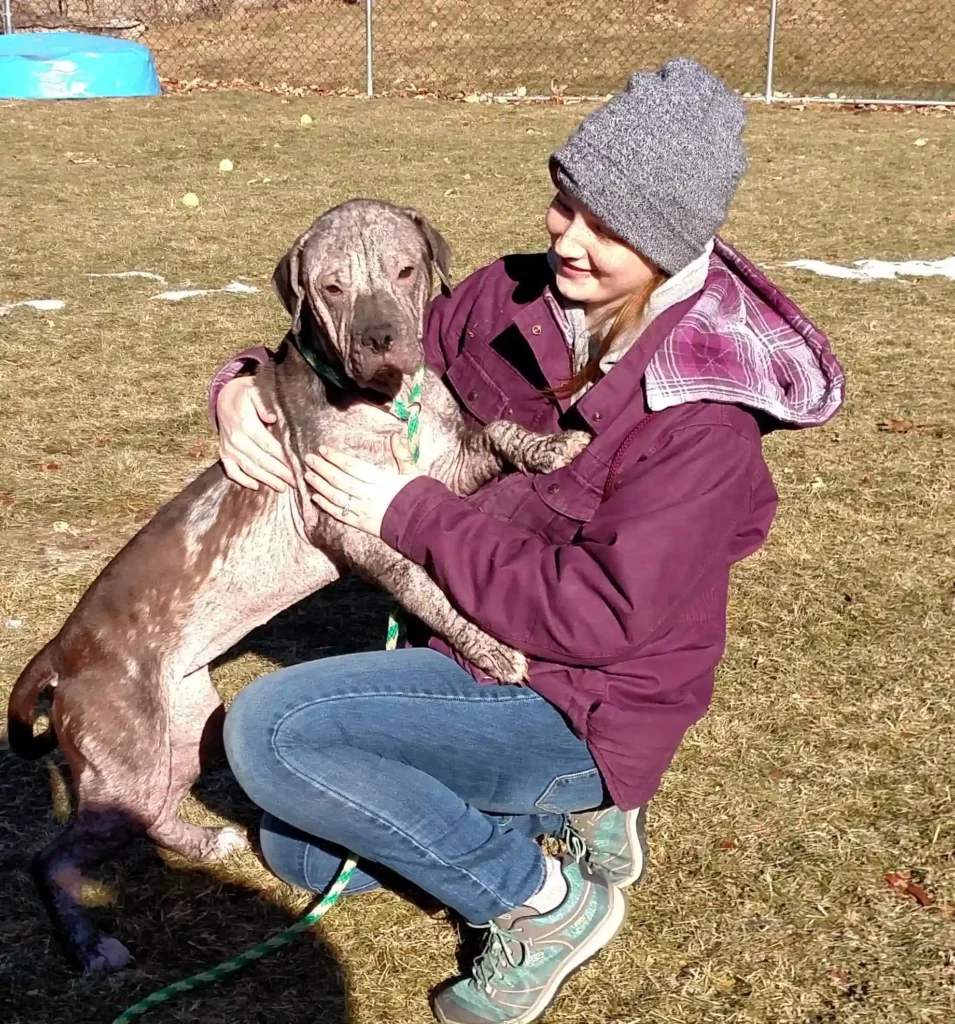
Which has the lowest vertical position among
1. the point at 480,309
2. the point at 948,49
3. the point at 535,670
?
the point at 948,49

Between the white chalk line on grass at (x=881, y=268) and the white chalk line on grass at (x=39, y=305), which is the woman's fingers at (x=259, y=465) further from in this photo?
the white chalk line on grass at (x=881, y=268)

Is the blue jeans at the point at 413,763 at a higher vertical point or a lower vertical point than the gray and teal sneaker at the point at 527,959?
higher

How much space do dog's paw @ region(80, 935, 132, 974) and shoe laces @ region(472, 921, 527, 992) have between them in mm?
1016

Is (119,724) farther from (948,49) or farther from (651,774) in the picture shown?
(948,49)

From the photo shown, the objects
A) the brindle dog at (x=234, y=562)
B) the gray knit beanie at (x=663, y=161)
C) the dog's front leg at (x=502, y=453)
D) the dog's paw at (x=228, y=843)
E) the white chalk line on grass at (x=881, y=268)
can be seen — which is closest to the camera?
the gray knit beanie at (x=663, y=161)

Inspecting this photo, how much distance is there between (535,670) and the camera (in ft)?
11.1

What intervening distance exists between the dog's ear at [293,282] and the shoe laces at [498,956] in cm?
182

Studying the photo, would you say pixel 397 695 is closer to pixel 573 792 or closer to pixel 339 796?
pixel 339 796

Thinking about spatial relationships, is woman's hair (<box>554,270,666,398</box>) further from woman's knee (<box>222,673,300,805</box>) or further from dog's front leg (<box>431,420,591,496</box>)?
woman's knee (<box>222,673,300,805</box>)

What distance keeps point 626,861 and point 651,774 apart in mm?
561

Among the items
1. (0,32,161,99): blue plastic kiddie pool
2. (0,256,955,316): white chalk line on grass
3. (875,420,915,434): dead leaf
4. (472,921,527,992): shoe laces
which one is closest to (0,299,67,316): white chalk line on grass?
(0,256,955,316): white chalk line on grass

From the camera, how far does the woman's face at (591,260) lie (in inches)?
129

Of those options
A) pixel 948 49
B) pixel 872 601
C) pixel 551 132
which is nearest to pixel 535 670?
pixel 872 601

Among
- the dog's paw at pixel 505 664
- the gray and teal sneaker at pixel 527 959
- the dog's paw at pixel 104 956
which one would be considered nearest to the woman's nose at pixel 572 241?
the dog's paw at pixel 505 664
